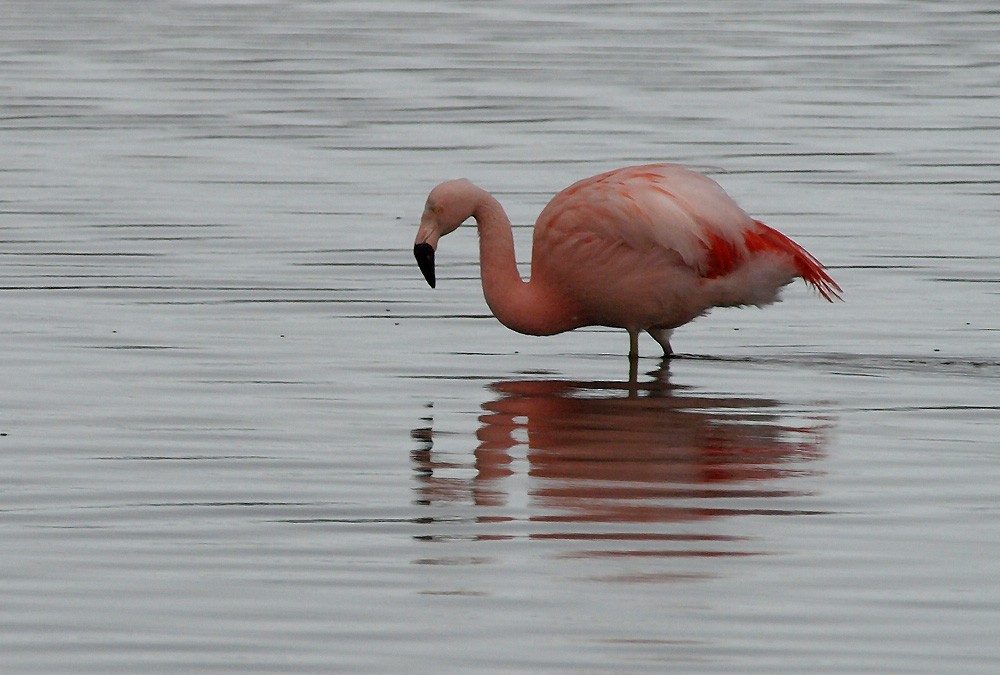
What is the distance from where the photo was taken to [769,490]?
741 centimetres

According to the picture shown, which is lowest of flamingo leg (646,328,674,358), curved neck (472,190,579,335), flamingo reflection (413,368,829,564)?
flamingo reflection (413,368,829,564)

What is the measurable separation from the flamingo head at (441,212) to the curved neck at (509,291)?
62 mm

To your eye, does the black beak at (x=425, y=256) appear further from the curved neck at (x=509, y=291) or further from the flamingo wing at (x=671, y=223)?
the flamingo wing at (x=671, y=223)

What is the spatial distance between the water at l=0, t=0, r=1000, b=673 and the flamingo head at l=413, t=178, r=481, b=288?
45 cm

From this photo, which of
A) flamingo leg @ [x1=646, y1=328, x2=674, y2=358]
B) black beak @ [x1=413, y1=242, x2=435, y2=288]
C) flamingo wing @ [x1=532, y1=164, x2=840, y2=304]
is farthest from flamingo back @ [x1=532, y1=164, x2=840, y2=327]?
black beak @ [x1=413, y1=242, x2=435, y2=288]

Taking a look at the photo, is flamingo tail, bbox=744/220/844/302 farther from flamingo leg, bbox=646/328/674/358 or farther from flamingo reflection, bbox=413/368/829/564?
flamingo reflection, bbox=413/368/829/564

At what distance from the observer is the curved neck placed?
9.84 m

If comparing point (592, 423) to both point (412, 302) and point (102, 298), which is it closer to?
point (412, 302)

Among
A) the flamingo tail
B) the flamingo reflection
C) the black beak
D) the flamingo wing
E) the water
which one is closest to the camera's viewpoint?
the water

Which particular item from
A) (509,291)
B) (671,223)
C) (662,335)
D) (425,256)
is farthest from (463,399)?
(662,335)

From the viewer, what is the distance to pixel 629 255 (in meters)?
9.66

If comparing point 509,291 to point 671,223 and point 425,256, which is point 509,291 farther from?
point 671,223

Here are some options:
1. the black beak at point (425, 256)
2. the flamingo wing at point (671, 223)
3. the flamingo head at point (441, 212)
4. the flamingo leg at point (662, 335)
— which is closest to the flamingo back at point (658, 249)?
the flamingo wing at point (671, 223)

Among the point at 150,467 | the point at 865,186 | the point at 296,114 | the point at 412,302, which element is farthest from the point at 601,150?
the point at 150,467
